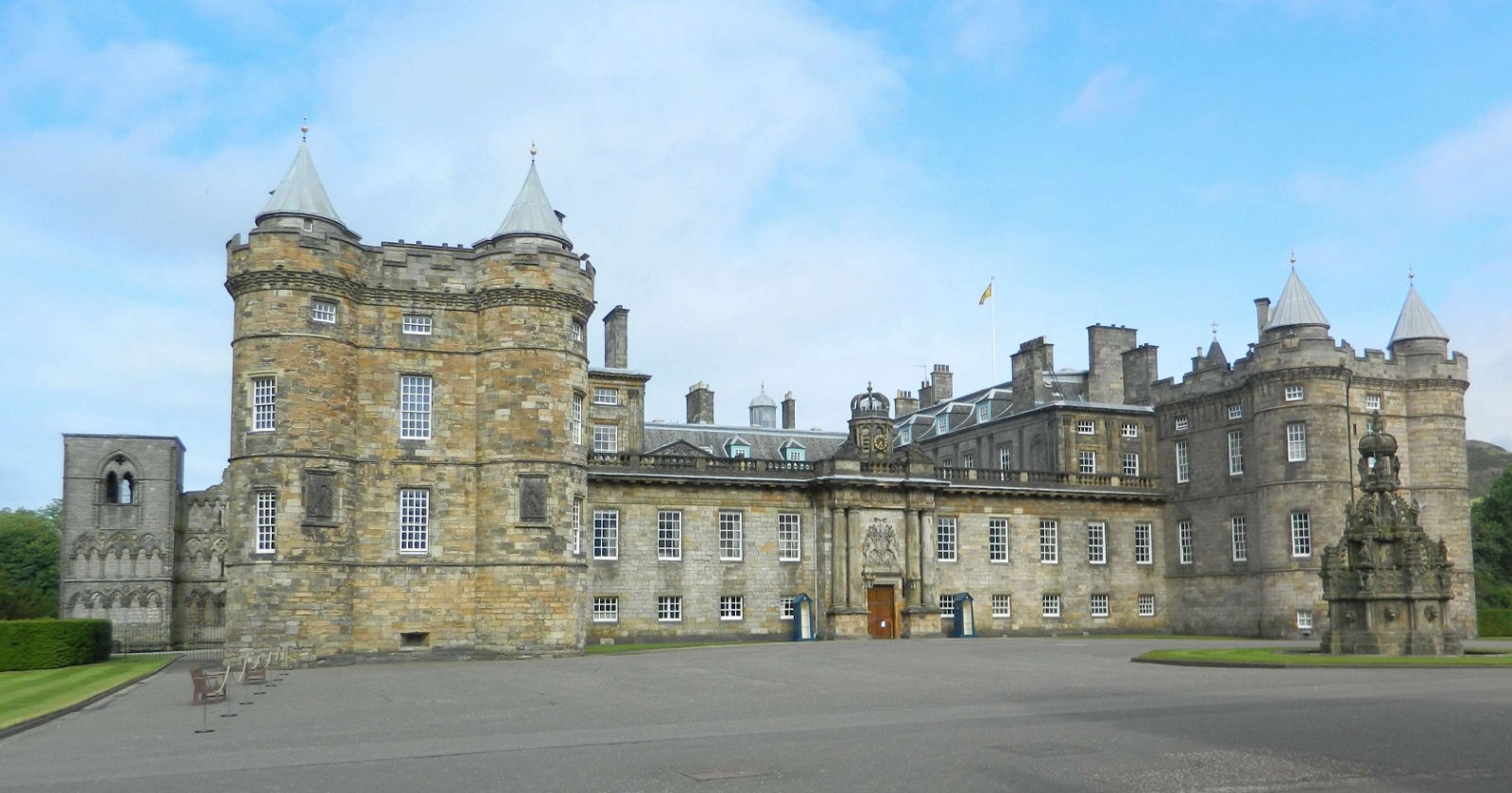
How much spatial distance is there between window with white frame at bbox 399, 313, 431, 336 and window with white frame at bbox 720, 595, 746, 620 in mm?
15739

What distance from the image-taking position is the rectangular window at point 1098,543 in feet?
179

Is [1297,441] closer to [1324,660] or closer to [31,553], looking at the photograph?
[1324,660]

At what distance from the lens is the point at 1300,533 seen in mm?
48375

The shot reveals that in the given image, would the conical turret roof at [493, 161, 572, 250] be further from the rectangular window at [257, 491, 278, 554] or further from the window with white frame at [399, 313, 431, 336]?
the rectangular window at [257, 491, 278, 554]

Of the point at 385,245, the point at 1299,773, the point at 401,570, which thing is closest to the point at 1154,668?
the point at 1299,773

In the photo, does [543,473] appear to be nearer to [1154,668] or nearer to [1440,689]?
[1154,668]

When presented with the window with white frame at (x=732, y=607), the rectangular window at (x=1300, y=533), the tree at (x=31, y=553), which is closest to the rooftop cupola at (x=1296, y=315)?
the rectangular window at (x=1300, y=533)

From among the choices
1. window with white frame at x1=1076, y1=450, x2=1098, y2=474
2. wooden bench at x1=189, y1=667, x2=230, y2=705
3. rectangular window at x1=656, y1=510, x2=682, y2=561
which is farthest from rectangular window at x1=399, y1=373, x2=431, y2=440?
window with white frame at x1=1076, y1=450, x2=1098, y2=474

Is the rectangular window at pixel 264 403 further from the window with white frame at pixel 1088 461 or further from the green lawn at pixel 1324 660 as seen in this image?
the window with white frame at pixel 1088 461

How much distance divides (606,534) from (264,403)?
13908 millimetres

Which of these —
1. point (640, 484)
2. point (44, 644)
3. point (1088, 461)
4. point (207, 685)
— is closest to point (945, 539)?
point (1088, 461)

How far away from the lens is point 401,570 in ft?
125

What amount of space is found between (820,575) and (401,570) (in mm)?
17499

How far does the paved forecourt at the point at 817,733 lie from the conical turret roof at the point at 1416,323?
28838mm
